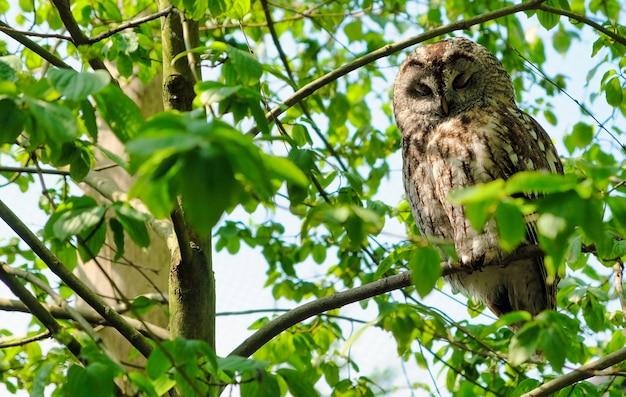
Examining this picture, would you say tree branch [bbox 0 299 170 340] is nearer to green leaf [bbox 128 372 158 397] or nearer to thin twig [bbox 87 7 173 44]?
green leaf [bbox 128 372 158 397]

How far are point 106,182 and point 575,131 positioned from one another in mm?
2228

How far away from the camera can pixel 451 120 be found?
3.37m

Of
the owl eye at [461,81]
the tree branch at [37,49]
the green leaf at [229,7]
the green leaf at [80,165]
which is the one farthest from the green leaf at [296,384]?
the owl eye at [461,81]

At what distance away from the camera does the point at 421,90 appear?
3.72m

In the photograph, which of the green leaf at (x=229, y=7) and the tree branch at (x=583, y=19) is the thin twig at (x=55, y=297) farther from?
the tree branch at (x=583, y=19)

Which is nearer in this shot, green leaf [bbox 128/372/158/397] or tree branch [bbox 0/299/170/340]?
green leaf [bbox 128/372/158/397]

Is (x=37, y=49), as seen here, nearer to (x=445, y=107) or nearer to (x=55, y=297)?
(x=55, y=297)

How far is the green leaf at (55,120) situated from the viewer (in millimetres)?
1215

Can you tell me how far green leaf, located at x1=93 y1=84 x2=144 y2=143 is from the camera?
4.47 ft

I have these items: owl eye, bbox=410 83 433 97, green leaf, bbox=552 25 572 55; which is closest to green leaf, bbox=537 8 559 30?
owl eye, bbox=410 83 433 97

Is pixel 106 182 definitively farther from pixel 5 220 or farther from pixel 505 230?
pixel 505 230

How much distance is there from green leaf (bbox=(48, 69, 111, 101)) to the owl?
5.77 ft

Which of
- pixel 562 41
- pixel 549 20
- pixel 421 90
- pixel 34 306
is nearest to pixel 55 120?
pixel 34 306

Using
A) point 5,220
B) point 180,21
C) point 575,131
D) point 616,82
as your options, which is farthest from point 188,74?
point 575,131
